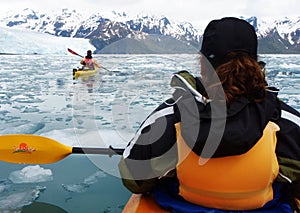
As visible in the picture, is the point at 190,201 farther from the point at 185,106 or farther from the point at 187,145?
the point at 185,106

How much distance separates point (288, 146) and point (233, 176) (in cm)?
21

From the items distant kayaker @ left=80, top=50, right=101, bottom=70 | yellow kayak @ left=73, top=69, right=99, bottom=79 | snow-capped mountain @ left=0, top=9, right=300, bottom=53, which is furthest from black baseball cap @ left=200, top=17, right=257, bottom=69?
snow-capped mountain @ left=0, top=9, right=300, bottom=53

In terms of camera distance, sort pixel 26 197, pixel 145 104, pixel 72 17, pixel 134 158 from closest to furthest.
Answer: pixel 134 158, pixel 26 197, pixel 145 104, pixel 72 17

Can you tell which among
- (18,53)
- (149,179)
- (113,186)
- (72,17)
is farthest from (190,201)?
(72,17)

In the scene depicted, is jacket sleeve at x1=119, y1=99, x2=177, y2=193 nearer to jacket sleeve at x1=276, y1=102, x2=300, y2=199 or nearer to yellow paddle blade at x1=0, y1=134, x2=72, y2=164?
jacket sleeve at x1=276, y1=102, x2=300, y2=199

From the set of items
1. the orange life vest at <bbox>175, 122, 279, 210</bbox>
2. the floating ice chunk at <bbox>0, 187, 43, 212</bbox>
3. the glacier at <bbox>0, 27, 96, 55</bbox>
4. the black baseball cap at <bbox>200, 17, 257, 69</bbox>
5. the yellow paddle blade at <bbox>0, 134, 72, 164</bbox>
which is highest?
the black baseball cap at <bbox>200, 17, 257, 69</bbox>

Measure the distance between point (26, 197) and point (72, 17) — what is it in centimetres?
15635

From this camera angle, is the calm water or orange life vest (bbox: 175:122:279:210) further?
the calm water

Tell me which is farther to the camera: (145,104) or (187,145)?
(145,104)

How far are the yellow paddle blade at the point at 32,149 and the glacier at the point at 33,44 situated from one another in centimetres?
2915

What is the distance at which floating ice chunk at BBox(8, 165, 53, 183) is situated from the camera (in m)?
2.53

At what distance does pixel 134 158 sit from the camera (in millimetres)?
1299

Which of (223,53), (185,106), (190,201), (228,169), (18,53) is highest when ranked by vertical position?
(223,53)

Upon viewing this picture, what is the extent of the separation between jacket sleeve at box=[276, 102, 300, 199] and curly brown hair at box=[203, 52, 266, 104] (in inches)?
5.3
